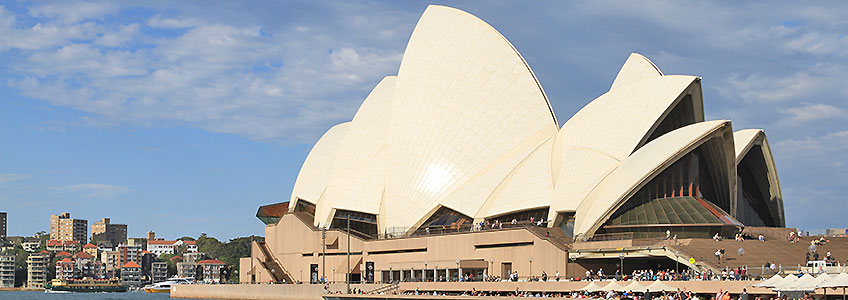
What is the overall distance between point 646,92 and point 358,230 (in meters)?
24.7

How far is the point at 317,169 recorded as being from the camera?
75812mm

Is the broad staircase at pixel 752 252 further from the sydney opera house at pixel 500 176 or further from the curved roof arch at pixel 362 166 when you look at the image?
the curved roof arch at pixel 362 166

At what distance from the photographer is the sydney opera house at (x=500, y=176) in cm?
4997

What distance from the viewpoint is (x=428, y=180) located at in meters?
61.1

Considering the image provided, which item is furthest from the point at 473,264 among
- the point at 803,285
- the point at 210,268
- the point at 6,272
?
the point at 6,272

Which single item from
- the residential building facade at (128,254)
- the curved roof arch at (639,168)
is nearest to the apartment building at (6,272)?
the residential building facade at (128,254)

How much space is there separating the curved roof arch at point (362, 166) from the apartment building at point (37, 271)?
106 meters

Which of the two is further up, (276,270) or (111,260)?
(111,260)

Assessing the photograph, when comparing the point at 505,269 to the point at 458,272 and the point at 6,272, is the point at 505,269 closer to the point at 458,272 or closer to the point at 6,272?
the point at 458,272

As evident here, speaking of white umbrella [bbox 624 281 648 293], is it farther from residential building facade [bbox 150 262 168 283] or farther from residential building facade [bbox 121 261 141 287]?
residential building facade [bbox 150 262 168 283]

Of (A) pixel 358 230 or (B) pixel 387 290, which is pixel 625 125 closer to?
(B) pixel 387 290

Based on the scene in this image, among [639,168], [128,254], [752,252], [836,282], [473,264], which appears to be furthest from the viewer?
[128,254]

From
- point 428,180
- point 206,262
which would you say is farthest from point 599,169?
point 206,262

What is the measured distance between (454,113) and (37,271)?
4835 inches
